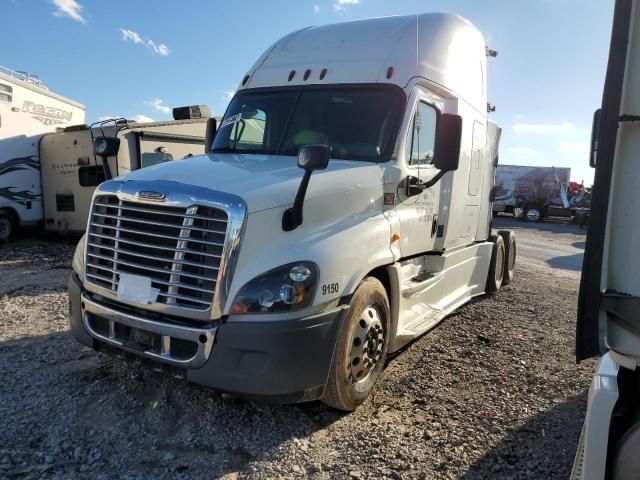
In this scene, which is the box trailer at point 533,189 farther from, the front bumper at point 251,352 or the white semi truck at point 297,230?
the front bumper at point 251,352

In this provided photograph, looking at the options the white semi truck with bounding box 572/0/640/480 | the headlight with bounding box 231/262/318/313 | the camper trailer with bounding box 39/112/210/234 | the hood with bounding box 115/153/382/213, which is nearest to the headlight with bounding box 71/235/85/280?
the hood with bounding box 115/153/382/213

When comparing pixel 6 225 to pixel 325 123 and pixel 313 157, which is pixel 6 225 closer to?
pixel 325 123

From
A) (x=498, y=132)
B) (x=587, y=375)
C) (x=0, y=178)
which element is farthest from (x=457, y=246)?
(x=0, y=178)

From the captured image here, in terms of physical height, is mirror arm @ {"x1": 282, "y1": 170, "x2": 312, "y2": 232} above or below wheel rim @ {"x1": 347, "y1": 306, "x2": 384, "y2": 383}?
above

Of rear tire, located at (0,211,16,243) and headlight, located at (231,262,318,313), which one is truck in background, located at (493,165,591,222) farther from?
headlight, located at (231,262,318,313)

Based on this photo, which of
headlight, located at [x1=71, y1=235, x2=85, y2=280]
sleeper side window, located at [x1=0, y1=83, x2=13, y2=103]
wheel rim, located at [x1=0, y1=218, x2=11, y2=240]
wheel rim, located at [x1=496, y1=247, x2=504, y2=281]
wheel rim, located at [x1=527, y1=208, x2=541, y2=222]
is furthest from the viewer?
wheel rim, located at [x1=527, y1=208, x2=541, y2=222]

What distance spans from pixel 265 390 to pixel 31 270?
7813mm

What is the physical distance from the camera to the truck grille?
3.16m

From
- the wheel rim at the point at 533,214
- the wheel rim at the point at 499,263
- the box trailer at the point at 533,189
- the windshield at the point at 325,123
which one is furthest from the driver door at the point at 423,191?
the wheel rim at the point at 533,214

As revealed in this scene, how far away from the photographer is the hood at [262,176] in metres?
3.32

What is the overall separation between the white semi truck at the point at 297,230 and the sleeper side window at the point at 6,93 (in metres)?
A: 8.79

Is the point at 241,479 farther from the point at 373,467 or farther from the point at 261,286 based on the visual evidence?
the point at 261,286

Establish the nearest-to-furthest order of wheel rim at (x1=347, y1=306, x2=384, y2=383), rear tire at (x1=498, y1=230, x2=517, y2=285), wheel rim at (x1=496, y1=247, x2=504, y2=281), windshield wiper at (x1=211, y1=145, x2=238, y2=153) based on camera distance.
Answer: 1. wheel rim at (x1=347, y1=306, x2=384, y2=383)
2. windshield wiper at (x1=211, y1=145, x2=238, y2=153)
3. wheel rim at (x1=496, y1=247, x2=504, y2=281)
4. rear tire at (x1=498, y1=230, x2=517, y2=285)

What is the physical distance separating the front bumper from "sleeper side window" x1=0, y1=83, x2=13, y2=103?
10.5 m
